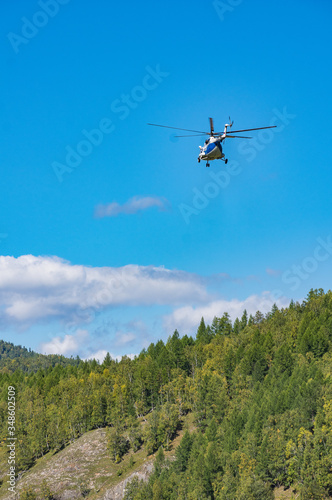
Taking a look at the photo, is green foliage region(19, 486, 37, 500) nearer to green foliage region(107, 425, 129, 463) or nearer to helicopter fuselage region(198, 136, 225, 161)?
green foliage region(107, 425, 129, 463)

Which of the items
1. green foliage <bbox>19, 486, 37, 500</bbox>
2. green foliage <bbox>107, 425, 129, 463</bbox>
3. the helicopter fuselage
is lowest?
green foliage <bbox>19, 486, 37, 500</bbox>

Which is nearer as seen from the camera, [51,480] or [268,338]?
[51,480]

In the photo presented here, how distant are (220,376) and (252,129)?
13152 centimetres

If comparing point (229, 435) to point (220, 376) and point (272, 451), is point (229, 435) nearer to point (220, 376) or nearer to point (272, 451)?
point (272, 451)

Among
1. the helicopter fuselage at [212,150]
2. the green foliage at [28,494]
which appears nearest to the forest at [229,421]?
the green foliage at [28,494]

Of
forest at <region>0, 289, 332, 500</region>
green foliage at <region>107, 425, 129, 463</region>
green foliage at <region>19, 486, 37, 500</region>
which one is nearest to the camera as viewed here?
forest at <region>0, 289, 332, 500</region>

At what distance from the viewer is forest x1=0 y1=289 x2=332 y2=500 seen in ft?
367

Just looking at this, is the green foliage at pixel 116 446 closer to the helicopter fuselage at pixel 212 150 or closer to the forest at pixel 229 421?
the forest at pixel 229 421

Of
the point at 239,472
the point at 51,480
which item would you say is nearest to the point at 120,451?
the point at 51,480

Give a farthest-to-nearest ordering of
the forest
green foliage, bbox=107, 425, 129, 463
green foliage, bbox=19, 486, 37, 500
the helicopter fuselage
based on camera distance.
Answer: green foliage, bbox=107, 425, 129, 463
green foliage, bbox=19, 486, 37, 500
the forest
the helicopter fuselage

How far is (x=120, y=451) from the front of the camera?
163125 millimetres

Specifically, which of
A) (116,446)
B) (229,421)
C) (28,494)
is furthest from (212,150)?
(116,446)

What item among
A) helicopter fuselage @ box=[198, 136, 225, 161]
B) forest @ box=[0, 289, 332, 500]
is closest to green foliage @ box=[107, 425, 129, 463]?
forest @ box=[0, 289, 332, 500]

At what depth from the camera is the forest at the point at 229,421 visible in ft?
367
